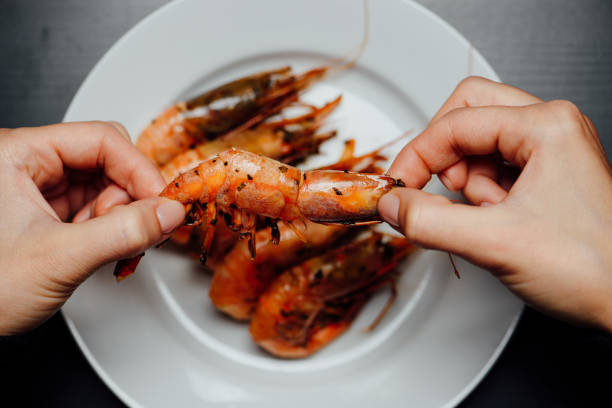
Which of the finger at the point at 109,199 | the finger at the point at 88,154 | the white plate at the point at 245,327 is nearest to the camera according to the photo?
the finger at the point at 88,154

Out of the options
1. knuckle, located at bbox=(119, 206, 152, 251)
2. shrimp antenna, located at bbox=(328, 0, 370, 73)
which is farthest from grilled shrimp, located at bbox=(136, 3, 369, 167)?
knuckle, located at bbox=(119, 206, 152, 251)

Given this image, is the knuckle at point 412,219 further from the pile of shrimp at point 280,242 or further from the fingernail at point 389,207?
the pile of shrimp at point 280,242

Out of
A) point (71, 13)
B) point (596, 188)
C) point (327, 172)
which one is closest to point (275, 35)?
point (327, 172)

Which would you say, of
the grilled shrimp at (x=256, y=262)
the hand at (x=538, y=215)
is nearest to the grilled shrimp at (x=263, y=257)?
the grilled shrimp at (x=256, y=262)

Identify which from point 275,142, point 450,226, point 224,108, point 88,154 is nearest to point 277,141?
point 275,142

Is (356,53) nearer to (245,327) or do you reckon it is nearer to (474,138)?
(474,138)

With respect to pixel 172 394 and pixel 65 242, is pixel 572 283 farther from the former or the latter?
pixel 172 394
